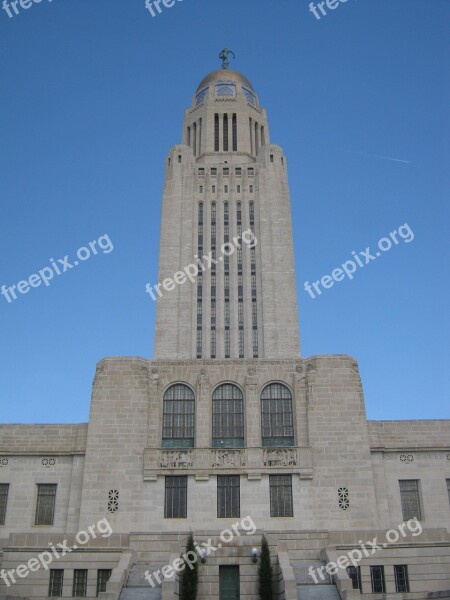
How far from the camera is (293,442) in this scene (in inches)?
1384

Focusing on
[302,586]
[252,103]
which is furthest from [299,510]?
[252,103]

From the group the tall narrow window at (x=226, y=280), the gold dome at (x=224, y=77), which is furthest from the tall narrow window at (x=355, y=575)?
the gold dome at (x=224, y=77)

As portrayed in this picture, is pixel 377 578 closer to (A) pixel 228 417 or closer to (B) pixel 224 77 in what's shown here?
(A) pixel 228 417

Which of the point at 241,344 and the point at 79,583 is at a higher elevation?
the point at 241,344

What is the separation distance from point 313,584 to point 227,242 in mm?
34995

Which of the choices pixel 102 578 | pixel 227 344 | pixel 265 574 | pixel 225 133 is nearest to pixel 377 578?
pixel 265 574

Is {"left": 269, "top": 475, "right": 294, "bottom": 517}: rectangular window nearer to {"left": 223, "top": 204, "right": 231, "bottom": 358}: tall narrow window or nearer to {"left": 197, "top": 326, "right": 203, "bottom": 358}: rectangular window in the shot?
{"left": 223, "top": 204, "right": 231, "bottom": 358}: tall narrow window

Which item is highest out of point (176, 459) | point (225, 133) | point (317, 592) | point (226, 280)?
point (225, 133)

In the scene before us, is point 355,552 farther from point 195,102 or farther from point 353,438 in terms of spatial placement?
point 195,102

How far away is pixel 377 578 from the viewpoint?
28.9 metres

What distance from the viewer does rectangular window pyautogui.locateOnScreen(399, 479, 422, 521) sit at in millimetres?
34625

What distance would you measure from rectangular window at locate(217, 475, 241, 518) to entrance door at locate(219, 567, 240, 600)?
4694mm

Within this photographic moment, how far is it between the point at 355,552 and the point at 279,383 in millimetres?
10173

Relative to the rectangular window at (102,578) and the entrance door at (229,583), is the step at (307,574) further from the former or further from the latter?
the rectangular window at (102,578)
